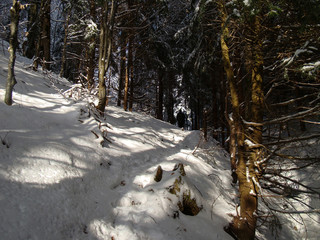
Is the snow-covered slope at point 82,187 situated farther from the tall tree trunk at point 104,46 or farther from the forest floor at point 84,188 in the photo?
the tall tree trunk at point 104,46

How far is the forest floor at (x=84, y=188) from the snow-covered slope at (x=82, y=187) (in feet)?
0.04

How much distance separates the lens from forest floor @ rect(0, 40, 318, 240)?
231 centimetres

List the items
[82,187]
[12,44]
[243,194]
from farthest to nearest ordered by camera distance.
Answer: [12,44] → [243,194] → [82,187]

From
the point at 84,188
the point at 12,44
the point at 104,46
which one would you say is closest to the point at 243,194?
the point at 84,188

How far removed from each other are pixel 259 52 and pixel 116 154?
3.80 meters

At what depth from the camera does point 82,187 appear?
3105mm

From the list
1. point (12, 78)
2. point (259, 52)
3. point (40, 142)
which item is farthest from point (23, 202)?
point (259, 52)

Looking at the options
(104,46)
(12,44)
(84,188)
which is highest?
(104,46)

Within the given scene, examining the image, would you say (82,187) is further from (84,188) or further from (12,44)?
(12,44)

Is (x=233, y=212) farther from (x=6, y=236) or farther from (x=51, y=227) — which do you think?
(x=6, y=236)

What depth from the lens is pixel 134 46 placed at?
1249 centimetres

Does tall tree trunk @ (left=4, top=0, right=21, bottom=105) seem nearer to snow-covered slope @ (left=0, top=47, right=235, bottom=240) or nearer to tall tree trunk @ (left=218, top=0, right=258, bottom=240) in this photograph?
snow-covered slope @ (left=0, top=47, right=235, bottom=240)

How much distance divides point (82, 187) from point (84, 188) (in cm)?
4

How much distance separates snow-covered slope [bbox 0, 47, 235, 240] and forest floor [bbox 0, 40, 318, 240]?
0.01m
